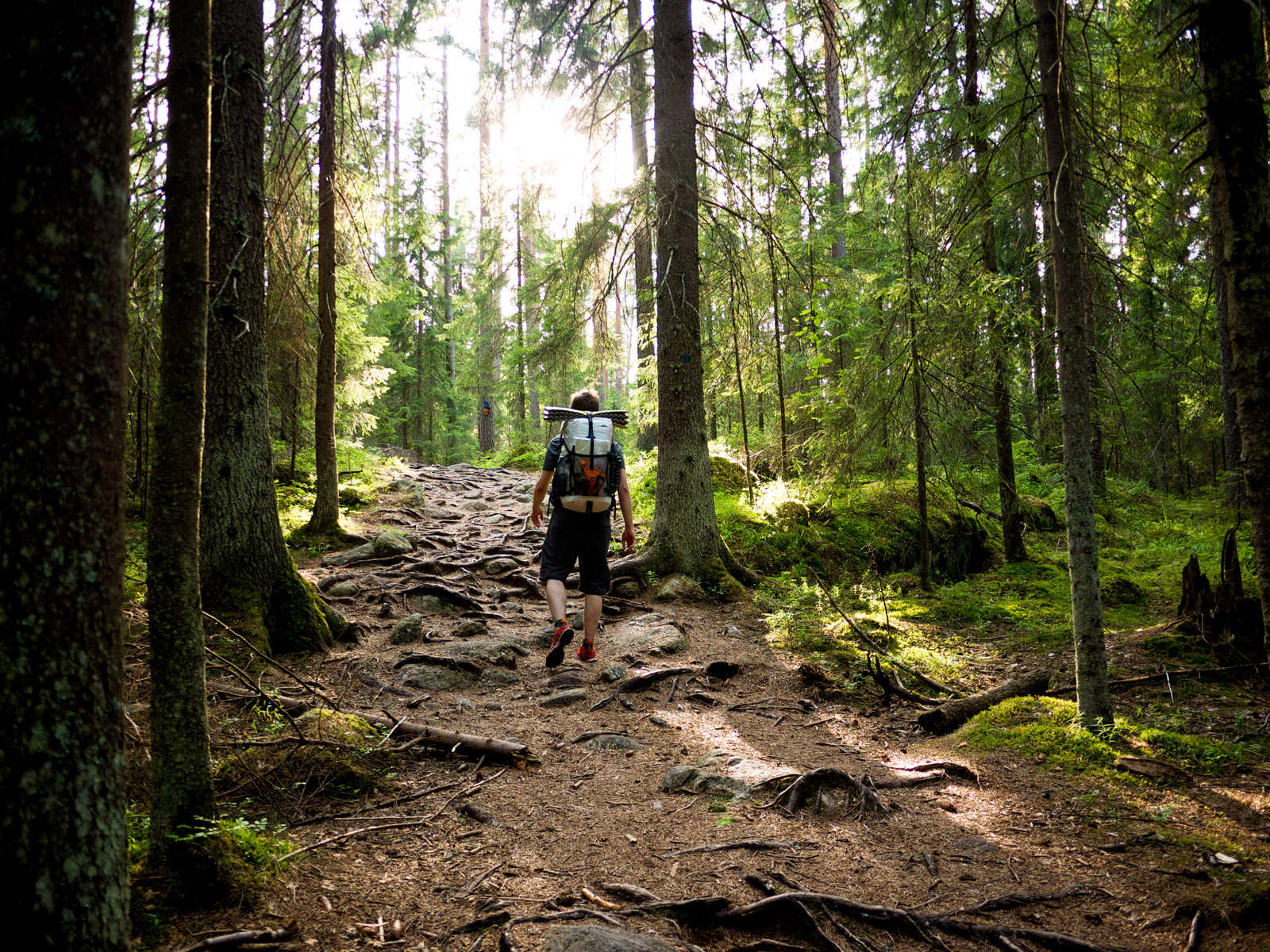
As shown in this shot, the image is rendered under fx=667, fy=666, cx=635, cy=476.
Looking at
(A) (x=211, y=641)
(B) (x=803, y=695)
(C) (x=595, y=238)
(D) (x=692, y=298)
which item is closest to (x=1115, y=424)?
(D) (x=692, y=298)

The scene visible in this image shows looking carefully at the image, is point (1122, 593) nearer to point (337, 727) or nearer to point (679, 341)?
point (679, 341)

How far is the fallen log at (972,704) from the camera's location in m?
5.20

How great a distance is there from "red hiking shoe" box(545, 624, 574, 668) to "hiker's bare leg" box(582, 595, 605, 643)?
276mm

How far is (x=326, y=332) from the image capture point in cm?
1010

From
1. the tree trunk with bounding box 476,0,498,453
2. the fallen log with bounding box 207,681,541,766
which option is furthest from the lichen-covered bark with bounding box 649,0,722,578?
the tree trunk with bounding box 476,0,498,453

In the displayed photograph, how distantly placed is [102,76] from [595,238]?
880 centimetres

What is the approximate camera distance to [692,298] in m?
9.00

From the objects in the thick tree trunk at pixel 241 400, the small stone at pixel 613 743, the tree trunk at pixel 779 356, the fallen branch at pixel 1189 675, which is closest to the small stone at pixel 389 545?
the thick tree trunk at pixel 241 400

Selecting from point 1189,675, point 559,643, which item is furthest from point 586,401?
point 1189,675

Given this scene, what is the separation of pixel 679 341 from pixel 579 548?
3616 millimetres

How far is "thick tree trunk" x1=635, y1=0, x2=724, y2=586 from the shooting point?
352 inches

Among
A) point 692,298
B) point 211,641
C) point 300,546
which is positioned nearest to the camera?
point 211,641

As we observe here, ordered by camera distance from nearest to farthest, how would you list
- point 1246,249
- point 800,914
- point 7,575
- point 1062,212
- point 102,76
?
point 7,575 < point 102,76 < point 800,914 < point 1246,249 < point 1062,212

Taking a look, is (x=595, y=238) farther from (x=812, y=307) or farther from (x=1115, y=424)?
(x=1115, y=424)
